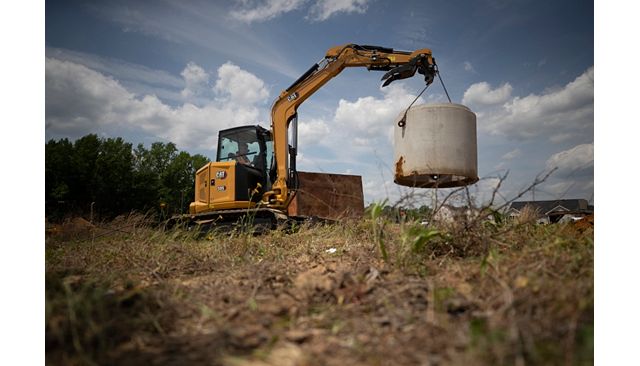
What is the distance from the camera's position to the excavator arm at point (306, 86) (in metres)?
7.81

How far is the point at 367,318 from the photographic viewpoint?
1.90 meters

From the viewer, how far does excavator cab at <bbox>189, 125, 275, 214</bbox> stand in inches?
300

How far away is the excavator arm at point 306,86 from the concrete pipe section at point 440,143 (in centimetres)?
357

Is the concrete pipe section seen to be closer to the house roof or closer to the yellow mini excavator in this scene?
the house roof

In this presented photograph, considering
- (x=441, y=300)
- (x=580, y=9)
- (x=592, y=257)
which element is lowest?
(x=441, y=300)

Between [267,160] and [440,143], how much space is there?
16.4 ft

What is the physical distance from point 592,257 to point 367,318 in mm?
1626

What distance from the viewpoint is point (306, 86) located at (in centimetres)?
826

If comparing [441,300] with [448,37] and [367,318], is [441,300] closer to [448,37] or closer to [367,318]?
[367,318]

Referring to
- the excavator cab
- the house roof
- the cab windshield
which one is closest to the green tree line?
the excavator cab

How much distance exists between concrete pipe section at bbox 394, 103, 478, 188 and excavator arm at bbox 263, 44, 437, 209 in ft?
11.7

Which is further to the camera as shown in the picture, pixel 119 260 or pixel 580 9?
pixel 119 260
